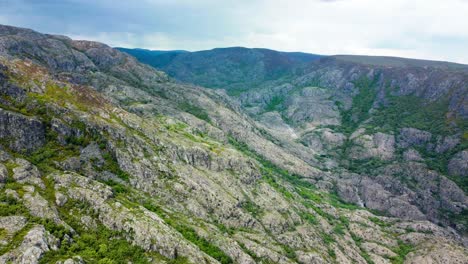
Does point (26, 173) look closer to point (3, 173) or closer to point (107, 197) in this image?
point (3, 173)

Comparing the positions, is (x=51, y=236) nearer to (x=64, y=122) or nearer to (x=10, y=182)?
(x=10, y=182)

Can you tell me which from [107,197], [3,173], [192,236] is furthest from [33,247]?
[192,236]

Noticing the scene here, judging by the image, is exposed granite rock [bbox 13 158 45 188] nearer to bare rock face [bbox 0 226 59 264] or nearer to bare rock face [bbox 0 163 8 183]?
bare rock face [bbox 0 163 8 183]

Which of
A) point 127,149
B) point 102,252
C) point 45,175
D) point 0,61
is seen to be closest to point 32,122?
point 45,175

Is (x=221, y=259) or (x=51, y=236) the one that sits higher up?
(x=51, y=236)

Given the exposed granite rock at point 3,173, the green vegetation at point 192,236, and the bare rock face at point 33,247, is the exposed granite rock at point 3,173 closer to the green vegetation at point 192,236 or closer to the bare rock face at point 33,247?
the bare rock face at point 33,247
